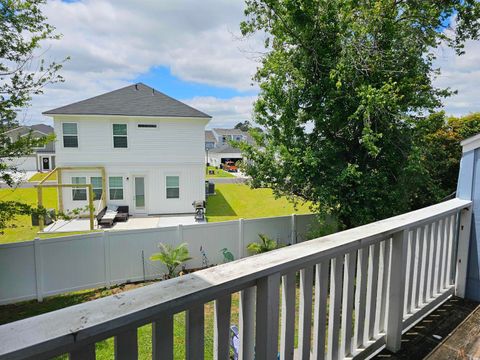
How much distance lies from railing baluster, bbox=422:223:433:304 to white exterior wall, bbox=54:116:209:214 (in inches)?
547

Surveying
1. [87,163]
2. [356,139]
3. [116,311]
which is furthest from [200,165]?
[116,311]

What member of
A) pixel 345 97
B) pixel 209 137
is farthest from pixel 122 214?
pixel 209 137

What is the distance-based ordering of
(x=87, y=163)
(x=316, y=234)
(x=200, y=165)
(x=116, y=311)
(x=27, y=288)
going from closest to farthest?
(x=116, y=311) → (x=27, y=288) → (x=316, y=234) → (x=87, y=163) → (x=200, y=165)

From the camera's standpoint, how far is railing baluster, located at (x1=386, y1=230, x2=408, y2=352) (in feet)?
6.32

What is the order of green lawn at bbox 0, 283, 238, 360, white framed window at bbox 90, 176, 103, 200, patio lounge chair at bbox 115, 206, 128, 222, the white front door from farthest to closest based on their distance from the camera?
1. the white front door
2. white framed window at bbox 90, 176, 103, 200
3. patio lounge chair at bbox 115, 206, 128, 222
4. green lawn at bbox 0, 283, 238, 360

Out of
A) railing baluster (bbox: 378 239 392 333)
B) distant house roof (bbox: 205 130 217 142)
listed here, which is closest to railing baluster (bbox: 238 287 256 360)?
railing baluster (bbox: 378 239 392 333)

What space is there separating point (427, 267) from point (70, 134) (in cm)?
1595

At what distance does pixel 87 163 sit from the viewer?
14.9m

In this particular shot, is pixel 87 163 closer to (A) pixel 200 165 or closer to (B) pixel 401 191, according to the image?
(A) pixel 200 165

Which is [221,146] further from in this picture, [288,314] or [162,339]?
[162,339]

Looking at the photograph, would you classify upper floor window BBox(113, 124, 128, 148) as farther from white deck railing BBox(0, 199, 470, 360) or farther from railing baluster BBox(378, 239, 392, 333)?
railing baluster BBox(378, 239, 392, 333)

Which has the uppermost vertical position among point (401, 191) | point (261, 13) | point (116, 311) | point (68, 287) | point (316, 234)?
point (261, 13)

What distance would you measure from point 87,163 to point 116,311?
623 inches

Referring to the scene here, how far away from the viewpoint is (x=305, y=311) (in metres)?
1.49
